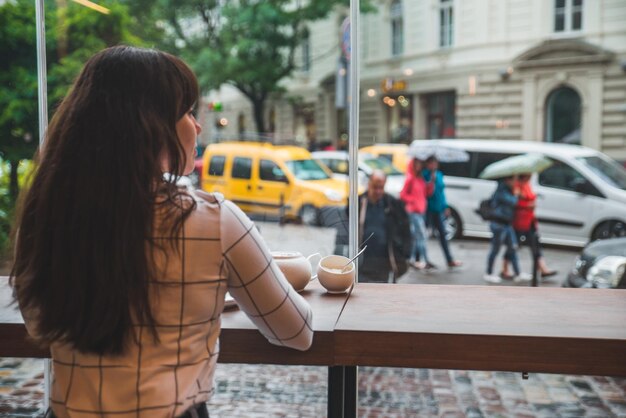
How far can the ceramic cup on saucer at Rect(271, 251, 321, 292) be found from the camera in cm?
219

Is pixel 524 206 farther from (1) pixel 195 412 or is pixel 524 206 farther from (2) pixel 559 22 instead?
(2) pixel 559 22

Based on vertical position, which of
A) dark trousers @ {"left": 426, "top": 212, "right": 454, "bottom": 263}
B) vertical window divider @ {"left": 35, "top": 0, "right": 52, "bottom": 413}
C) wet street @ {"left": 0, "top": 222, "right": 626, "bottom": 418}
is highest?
vertical window divider @ {"left": 35, "top": 0, "right": 52, "bottom": 413}

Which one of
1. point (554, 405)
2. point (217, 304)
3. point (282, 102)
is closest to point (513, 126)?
point (282, 102)

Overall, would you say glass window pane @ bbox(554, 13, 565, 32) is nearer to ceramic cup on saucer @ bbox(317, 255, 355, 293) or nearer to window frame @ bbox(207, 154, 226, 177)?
window frame @ bbox(207, 154, 226, 177)

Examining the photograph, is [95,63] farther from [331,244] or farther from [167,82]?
[331,244]

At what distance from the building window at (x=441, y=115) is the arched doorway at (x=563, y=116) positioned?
2.56 m

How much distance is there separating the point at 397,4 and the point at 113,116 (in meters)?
19.7

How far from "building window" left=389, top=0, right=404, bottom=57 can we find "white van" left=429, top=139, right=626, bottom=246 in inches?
377

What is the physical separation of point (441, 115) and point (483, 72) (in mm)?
1788

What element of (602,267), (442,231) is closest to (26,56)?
(602,267)

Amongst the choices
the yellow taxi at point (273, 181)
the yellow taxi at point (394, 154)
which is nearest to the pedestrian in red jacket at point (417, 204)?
the yellow taxi at point (273, 181)

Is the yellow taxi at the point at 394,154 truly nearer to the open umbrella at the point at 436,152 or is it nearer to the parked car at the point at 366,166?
the parked car at the point at 366,166

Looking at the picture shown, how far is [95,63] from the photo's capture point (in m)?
1.28

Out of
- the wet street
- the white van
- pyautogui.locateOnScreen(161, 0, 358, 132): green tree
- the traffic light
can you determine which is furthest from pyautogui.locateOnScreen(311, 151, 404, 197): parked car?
the wet street
